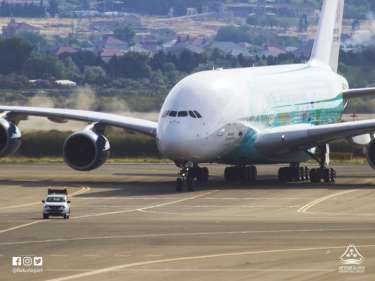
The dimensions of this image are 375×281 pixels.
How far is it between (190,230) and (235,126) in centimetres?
1491

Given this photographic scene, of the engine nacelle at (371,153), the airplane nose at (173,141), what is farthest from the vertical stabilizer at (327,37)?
the airplane nose at (173,141)

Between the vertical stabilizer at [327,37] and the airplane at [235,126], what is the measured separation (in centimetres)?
465

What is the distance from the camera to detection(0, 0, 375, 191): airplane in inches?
1876

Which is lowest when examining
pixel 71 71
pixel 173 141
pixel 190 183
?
pixel 190 183

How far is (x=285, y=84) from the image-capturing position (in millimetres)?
55625

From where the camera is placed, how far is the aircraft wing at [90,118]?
5234 cm

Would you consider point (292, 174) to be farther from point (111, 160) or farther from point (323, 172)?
point (111, 160)

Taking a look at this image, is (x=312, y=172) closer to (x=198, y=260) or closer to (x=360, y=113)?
(x=198, y=260)

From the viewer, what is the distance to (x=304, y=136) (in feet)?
166

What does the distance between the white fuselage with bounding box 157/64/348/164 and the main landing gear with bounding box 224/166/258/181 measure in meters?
1.46

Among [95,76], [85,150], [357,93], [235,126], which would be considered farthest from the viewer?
[95,76]

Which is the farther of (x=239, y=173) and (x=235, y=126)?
(x=239, y=173)

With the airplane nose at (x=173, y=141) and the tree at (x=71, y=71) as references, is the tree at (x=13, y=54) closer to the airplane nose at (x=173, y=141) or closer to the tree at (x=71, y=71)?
the tree at (x=71, y=71)

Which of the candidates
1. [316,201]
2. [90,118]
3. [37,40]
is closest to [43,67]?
[37,40]
